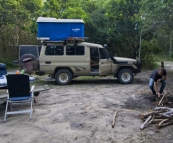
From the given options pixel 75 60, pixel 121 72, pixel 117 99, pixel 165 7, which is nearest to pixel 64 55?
pixel 75 60

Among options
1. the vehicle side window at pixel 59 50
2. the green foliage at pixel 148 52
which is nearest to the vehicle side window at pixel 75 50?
the vehicle side window at pixel 59 50

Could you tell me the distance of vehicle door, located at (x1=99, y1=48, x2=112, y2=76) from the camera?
10.4m

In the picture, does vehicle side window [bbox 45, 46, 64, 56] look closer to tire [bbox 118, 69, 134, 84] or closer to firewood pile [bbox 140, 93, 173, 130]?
tire [bbox 118, 69, 134, 84]

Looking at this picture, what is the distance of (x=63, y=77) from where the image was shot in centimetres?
1043

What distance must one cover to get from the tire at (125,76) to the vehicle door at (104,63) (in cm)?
56

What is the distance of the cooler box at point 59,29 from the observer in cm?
991

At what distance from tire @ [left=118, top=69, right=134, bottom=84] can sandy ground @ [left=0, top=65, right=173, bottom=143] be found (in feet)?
9.22

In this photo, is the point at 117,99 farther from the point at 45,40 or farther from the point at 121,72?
the point at 45,40

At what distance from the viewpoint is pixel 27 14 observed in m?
16.6

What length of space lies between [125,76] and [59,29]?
3.60 metres

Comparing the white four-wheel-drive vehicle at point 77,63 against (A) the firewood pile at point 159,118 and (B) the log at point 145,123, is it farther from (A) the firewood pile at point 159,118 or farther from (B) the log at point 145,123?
(B) the log at point 145,123

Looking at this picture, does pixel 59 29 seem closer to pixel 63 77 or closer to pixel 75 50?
pixel 75 50

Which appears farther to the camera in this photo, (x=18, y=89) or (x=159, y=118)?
(x=18, y=89)

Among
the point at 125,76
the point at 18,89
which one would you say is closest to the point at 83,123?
the point at 18,89
